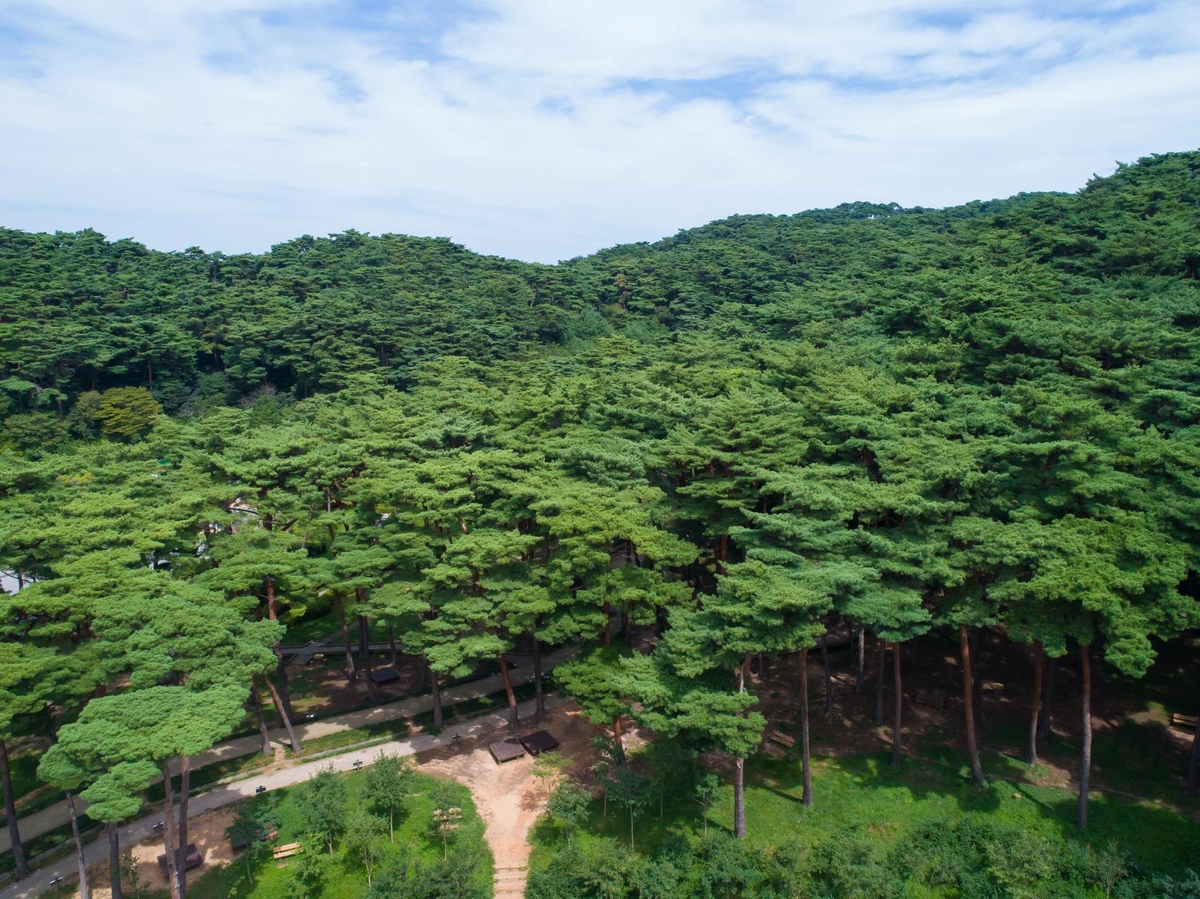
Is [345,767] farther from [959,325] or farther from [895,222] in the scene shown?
[895,222]

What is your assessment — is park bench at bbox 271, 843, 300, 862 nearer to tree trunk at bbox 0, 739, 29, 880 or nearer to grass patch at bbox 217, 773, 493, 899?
grass patch at bbox 217, 773, 493, 899

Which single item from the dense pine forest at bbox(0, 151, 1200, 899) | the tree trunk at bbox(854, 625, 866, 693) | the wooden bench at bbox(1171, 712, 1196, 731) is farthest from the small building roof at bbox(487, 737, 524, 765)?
the wooden bench at bbox(1171, 712, 1196, 731)

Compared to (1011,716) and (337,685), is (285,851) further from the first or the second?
(1011,716)

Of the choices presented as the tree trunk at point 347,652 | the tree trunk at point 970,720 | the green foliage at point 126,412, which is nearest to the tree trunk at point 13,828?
the tree trunk at point 347,652

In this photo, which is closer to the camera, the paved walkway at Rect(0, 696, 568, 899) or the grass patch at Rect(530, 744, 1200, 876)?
the grass patch at Rect(530, 744, 1200, 876)

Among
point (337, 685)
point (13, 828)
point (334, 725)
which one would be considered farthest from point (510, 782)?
point (13, 828)

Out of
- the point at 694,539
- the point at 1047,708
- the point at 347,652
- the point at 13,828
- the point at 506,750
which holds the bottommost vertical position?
the point at 506,750

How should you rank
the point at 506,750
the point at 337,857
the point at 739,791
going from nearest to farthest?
the point at 739,791 → the point at 337,857 → the point at 506,750
